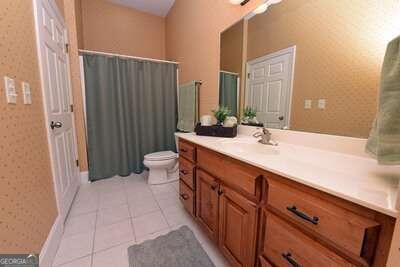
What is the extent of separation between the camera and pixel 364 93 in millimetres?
844

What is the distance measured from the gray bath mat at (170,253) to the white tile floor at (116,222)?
0.05m

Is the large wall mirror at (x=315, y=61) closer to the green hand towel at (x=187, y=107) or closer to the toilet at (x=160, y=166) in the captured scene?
the green hand towel at (x=187, y=107)

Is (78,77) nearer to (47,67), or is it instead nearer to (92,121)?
(92,121)

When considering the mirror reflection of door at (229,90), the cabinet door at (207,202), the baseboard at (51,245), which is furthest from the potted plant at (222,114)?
the baseboard at (51,245)

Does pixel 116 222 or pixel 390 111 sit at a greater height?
pixel 390 111

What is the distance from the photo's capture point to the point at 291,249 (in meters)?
0.69

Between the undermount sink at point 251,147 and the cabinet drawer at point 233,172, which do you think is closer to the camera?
the cabinet drawer at point 233,172

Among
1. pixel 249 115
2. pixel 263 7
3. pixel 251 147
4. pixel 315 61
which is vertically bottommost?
pixel 251 147

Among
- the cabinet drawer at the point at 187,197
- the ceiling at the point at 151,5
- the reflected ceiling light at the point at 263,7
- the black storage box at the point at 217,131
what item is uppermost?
the ceiling at the point at 151,5

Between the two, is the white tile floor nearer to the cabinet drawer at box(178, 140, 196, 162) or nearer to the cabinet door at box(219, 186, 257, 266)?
the cabinet door at box(219, 186, 257, 266)

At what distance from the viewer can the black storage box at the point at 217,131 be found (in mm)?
1531

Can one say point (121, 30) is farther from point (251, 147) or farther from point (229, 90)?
point (251, 147)

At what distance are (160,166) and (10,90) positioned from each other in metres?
1.60

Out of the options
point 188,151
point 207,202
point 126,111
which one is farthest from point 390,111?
point 126,111
